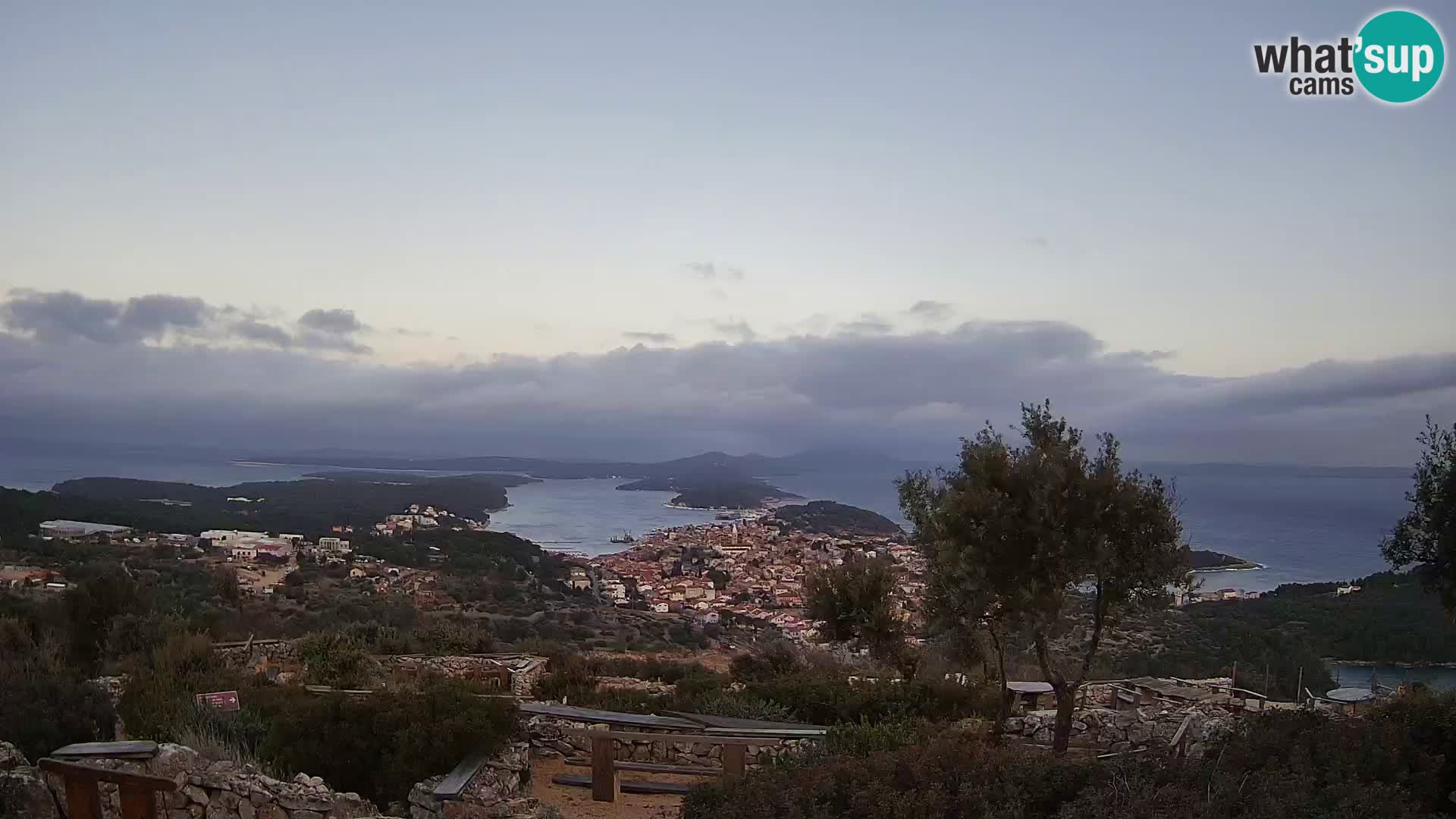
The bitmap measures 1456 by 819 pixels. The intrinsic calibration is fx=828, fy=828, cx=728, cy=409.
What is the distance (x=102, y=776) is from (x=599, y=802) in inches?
155

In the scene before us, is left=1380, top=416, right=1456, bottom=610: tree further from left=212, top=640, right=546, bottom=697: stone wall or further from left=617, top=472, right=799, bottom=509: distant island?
left=617, top=472, right=799, bottom=509: distant island

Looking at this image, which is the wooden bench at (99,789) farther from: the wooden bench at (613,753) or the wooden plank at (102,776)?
the wooden bench at (613,753)

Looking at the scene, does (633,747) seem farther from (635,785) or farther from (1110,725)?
(1110,725)

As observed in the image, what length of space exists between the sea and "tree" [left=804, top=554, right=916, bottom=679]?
2.55m

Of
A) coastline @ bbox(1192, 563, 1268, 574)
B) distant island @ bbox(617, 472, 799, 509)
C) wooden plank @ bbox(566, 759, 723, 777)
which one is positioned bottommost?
distant island @ bbox(617, 472, 799, 509)

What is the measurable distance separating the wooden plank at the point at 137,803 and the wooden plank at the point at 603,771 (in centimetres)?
350

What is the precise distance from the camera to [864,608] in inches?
516

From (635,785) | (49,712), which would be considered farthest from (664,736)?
(49,712)

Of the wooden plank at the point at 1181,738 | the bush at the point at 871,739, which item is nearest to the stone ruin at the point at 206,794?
the bush at the point at 871,739

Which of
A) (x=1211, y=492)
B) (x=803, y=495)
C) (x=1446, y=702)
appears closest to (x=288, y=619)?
(x=1446, y=702)

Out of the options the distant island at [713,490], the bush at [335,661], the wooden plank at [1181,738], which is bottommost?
the distant island at [713,490]

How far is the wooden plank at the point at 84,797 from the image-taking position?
6.05 m

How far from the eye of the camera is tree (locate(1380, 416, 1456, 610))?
23.5ft

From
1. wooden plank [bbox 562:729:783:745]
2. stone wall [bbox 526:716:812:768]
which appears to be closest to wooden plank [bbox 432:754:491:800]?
wooden plank [bbox 562:729:783:745]
